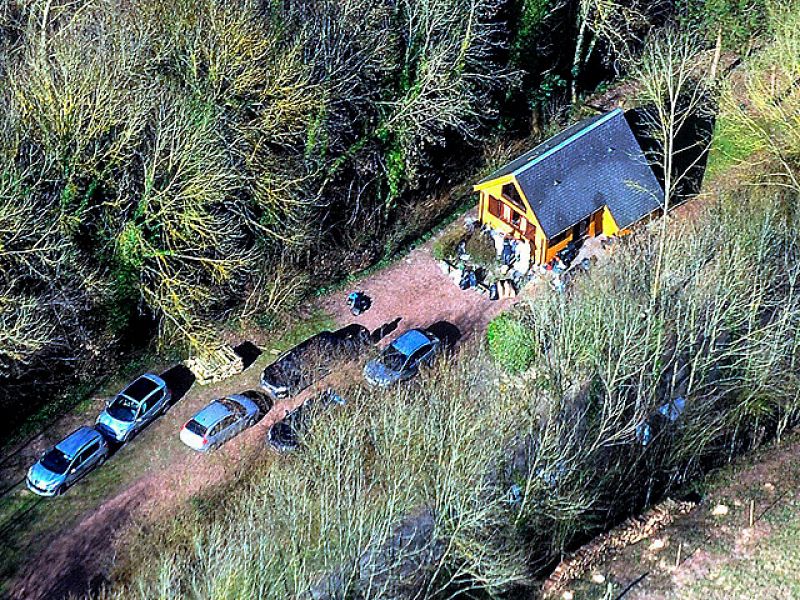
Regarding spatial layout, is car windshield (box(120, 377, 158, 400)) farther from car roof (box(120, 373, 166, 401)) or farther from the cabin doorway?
the cabin doorway

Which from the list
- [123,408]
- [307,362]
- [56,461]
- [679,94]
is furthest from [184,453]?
[679,94]

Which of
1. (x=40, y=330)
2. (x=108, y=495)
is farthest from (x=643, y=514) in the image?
(x=40, y=330)

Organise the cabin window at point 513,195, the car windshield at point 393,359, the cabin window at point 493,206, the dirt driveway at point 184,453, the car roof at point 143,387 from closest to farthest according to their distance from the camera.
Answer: the dirt driveway at point 184,453 → the car roof at point 143,387 → the car windshield at point 393,359 → the cabin window at point 513,195 → the cabin window at point 493,206

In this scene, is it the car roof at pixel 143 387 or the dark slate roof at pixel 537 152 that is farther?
the dark slate roof at pixel 537 152

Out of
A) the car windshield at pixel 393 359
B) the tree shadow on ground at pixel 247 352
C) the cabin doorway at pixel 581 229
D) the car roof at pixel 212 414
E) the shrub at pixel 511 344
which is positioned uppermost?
the car roof at pixel 212 414

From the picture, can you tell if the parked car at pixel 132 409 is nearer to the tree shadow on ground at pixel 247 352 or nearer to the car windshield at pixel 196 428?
the car windshield at pixel 196 428

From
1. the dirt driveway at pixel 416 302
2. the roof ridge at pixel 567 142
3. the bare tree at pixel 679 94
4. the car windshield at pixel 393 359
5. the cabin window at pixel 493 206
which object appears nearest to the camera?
the car windshield at pixel 393 359

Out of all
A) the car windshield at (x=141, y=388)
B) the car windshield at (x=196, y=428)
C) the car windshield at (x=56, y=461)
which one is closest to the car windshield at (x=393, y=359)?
the car windshield at (x=196, y=428)
